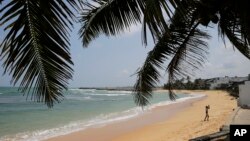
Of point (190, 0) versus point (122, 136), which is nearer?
point (190, 0)

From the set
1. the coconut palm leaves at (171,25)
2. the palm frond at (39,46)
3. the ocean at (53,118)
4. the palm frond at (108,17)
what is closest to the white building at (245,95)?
the ocean at (53,118)

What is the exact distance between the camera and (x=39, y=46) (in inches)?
76.2

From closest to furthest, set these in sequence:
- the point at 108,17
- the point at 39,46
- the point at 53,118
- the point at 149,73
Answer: the point at 39,46, the point at 108,17, the point at 149,73, the point at 53,118

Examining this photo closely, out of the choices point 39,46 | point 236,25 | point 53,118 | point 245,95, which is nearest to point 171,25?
point 236,25

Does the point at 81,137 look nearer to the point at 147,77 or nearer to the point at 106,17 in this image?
the point at 147,77

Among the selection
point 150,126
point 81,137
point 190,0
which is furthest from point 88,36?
point 150,126

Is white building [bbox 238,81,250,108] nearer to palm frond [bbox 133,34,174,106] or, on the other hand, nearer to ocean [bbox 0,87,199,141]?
ocean [bbox 0,87,199,141]

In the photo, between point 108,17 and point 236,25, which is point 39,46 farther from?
point 236,25

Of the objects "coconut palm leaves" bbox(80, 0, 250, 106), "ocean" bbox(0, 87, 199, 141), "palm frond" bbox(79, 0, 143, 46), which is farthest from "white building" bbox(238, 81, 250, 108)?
"palm frond" bbox(79, 0, 143, 46)

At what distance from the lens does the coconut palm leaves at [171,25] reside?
2562 millimetres

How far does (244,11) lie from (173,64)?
7.74 ft

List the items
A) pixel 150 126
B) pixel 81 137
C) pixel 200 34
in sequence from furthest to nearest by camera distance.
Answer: pixel 150 126, pixel 81 137, pixel 200 34

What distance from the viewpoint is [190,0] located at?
2504 mm

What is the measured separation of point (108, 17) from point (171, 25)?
0.95 metres
